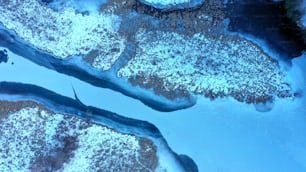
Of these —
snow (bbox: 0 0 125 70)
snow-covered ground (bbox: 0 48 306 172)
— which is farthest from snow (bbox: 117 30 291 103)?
snow (bbox: 0 0 125 70)

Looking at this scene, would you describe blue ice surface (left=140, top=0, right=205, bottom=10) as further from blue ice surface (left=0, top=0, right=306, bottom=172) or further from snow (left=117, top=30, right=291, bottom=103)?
blue ice surface (left=0, top=0, right=306, bottom=172)

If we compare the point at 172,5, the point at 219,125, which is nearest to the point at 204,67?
the point at 219,125

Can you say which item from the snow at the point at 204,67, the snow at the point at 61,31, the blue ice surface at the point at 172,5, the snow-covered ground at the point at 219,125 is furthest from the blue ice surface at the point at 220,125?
the blue ice surface at the point at 172,5

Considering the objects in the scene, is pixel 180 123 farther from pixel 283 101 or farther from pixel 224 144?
pixel 283 101

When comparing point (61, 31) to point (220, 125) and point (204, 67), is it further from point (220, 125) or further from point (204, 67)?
point (220, 125)

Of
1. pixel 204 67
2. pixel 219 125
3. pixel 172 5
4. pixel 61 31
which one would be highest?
pixel 172 5

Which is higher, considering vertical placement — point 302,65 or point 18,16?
point 302,65

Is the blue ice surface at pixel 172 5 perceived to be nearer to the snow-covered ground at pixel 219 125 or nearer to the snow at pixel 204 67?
the snow at pixel 204 67

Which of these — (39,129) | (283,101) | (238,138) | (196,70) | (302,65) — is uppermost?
(302,65)

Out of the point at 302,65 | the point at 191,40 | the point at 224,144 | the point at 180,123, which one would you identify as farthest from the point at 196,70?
the point at 302,65
